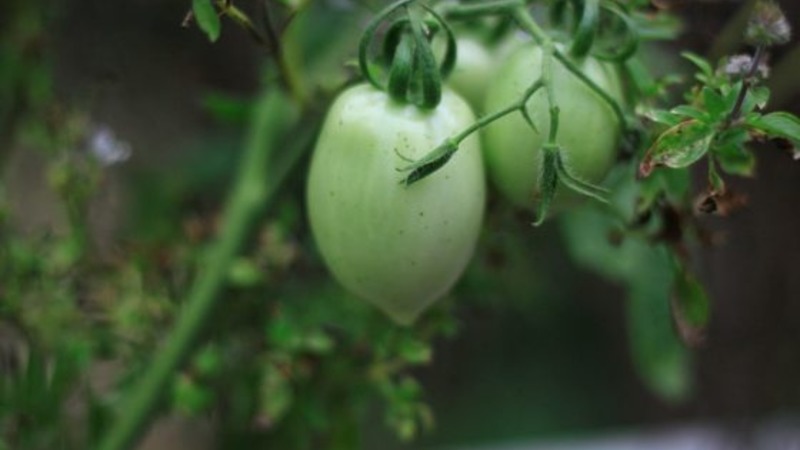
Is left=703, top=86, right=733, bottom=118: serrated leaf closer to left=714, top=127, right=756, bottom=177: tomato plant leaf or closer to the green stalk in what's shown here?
left=714, top=127, right=756, bottom=177: tomato plant leaf

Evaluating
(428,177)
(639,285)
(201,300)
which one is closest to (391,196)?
(428,177)

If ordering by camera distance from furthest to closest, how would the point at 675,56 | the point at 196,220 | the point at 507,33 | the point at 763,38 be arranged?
the point at 675,56 < the point at 196,220 < the point at 507,33 < the point at 763,38

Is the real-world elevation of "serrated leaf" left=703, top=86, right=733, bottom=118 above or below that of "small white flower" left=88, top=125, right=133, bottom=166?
above

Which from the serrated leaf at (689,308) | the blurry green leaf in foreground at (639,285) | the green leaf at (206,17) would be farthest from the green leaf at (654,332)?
the green leaf at (206,17)

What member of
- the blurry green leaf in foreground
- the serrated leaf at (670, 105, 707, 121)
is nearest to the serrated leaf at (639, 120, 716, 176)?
the serrated leaf at (670, 105, 707, 121)

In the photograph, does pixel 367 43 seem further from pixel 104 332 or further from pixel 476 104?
pixel 104 332

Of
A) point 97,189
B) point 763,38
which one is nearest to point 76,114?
point 97,189

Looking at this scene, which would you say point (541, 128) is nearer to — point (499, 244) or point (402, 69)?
point (402, 69)
